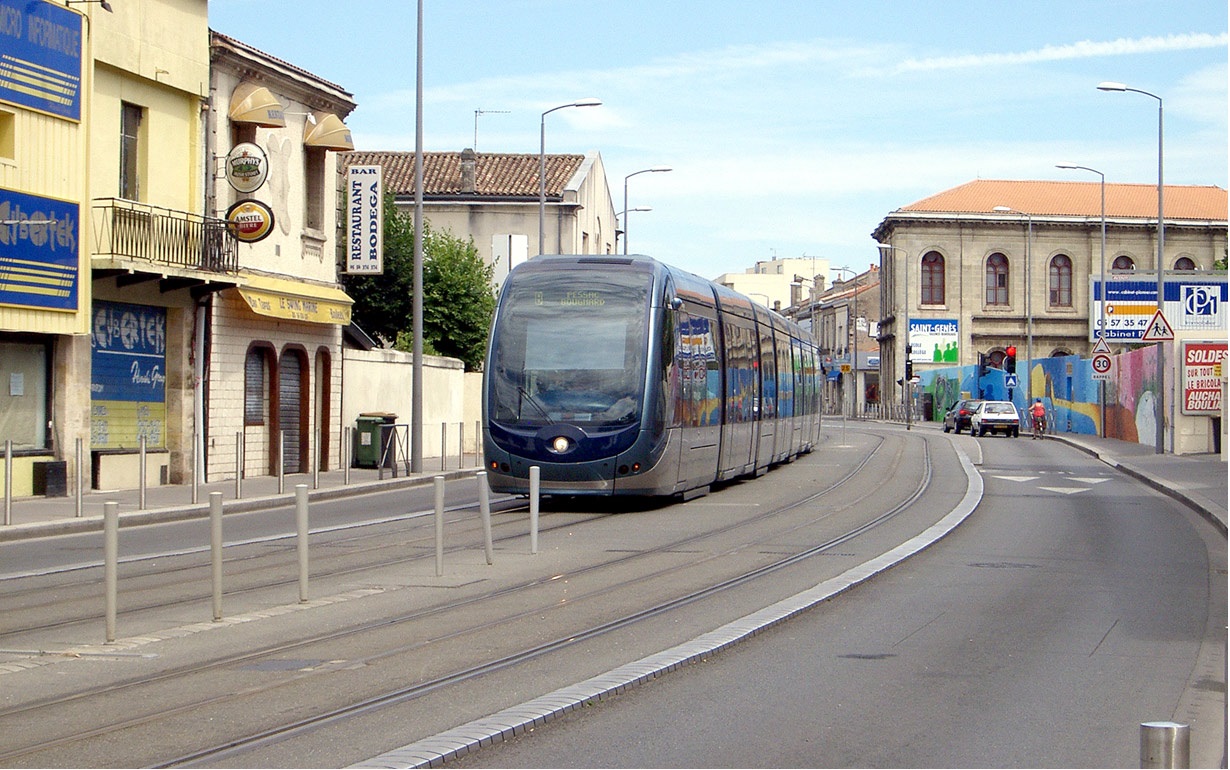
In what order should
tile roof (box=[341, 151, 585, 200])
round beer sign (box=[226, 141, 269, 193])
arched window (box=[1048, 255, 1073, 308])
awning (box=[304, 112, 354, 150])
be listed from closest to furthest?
1. round beer sign (box=[226, 141, 269, 193])
2. awning (box=[304, 112, 354, 150])
3. tile roof (box=[341, 151, 585, 200])
4. arched window (box=[1048, 255, 1073, 308])

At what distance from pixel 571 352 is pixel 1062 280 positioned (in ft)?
257

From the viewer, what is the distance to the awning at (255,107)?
28656mm

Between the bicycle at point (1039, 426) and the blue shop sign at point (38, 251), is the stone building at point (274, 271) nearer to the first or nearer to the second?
the blue shop sign at point (38, 251)

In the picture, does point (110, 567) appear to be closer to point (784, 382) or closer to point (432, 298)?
point (784, 382)

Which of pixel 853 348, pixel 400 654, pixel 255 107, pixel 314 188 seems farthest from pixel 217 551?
pixel 853 348

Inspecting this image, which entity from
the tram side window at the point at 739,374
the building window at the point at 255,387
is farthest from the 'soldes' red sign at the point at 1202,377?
the building window at the point at 255,387

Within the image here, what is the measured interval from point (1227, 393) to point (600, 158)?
125 feet

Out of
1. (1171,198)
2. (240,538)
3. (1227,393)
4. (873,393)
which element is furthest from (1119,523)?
(873,393)

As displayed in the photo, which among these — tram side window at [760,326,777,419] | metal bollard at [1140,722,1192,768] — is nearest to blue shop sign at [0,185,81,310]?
tram side window at [760,326,777,419]

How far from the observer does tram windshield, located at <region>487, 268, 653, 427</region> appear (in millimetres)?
20047

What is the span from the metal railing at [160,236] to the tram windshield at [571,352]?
818 cm

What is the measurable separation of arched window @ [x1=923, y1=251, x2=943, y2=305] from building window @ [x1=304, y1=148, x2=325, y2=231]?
64542 millimetres

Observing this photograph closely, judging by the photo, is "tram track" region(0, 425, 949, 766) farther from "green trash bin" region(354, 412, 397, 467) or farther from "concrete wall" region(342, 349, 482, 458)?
"concrete wall" region(342, 349, 482, 458)

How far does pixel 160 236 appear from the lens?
26.0m
